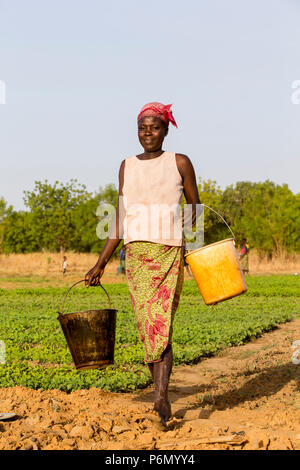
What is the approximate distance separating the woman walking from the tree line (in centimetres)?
2549

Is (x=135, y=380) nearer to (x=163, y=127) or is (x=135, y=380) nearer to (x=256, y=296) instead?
(x=163, y=127)

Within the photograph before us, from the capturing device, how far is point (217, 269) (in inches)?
168

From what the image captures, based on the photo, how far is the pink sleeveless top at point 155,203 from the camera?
13.6 feet

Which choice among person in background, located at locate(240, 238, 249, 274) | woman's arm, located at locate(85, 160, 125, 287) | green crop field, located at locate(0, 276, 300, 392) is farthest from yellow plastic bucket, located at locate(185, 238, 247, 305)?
person in background, located at locate(240, 238, 249, 274)

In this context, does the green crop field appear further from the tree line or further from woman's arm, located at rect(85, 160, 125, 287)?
the tree line

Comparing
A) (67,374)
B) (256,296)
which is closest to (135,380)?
(67,374)

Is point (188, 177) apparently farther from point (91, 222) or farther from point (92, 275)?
point (91, 222)

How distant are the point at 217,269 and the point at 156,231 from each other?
0.56 metres

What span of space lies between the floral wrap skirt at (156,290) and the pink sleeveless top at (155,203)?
79 mm

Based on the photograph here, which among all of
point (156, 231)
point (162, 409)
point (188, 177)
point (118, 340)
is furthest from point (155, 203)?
point (118, 340)

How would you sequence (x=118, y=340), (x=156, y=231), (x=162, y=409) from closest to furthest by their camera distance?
(x=162, y=409)
(x=156, y=231)
(x=118, y=340)

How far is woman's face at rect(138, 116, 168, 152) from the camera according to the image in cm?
420

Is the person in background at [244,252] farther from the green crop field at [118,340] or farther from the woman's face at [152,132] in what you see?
the woman's face at [152,132]
